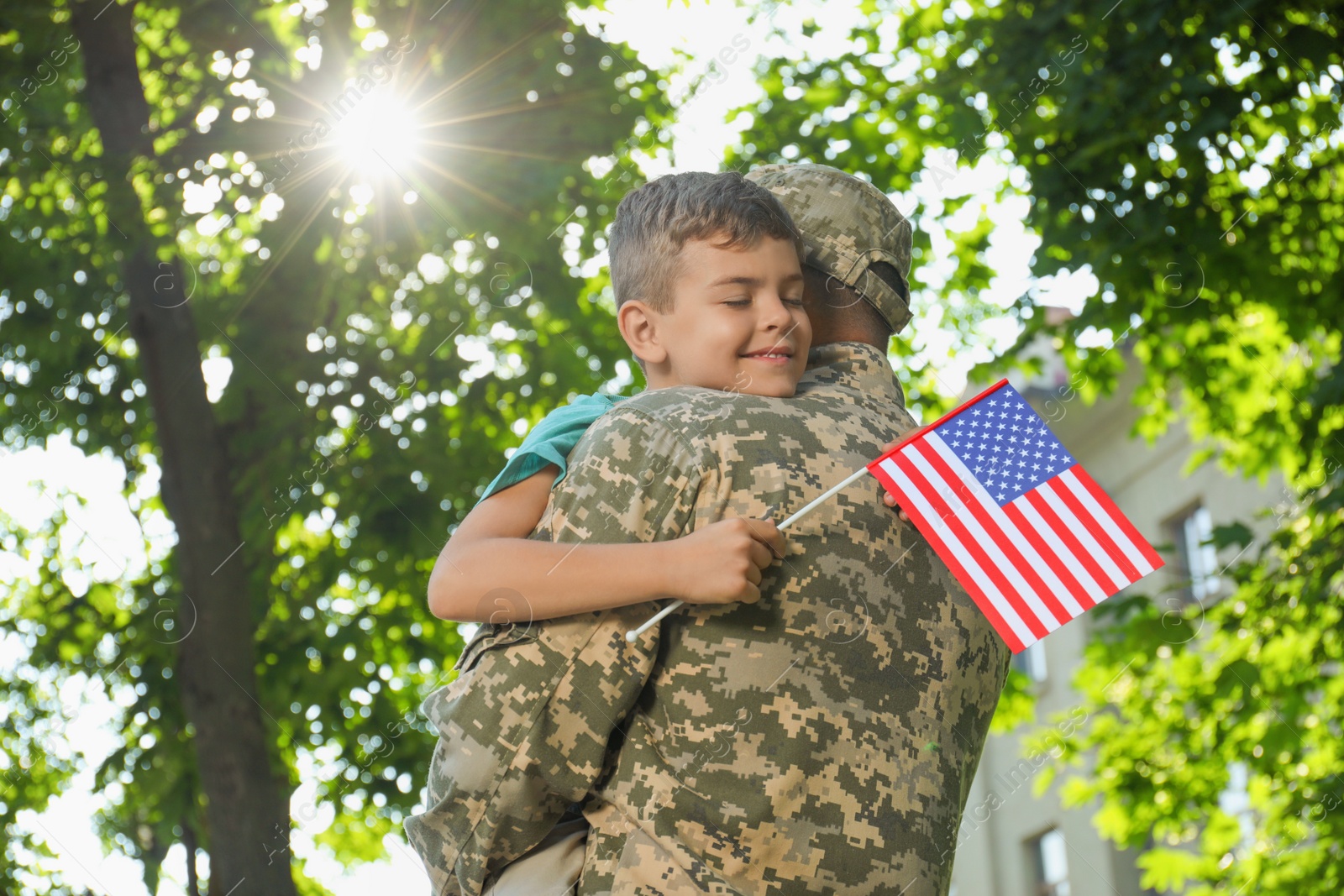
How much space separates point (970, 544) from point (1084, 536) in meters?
0.26

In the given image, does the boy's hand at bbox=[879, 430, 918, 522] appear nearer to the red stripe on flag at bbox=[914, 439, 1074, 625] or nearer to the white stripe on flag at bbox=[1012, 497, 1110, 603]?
the red stripe on flag at bbox=[914, 439, 1074, 625]

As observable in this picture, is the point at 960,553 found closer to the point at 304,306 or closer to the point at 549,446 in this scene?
the point at 549,446

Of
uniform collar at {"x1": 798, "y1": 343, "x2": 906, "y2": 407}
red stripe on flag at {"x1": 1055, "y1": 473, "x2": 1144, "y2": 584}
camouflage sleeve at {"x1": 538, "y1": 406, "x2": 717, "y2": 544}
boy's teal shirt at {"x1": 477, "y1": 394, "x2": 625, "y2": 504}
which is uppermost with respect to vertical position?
boy's teal shirt at {"x1": 477, "y1": 394, "x2": 625, "y2": 504}

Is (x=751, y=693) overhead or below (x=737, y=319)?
below

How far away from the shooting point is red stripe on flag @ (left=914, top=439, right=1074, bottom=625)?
200cm

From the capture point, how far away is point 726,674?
1.72 m

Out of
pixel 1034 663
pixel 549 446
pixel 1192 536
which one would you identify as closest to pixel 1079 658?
pixel 1192 536

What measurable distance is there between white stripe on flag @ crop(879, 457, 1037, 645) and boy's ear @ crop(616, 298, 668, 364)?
0.54m

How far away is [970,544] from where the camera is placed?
6.57ft

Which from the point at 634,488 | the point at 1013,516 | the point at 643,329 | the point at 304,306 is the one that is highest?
the point at 304,306

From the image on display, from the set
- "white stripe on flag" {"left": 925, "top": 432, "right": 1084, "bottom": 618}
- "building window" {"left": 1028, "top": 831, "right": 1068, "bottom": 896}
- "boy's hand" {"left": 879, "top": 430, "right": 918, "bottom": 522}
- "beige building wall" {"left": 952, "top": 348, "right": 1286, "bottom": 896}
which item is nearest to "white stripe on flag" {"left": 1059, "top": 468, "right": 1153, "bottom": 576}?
"white stripe on flag" {"left": 925, "top": 432, "right": 1084, "bottom": 618}

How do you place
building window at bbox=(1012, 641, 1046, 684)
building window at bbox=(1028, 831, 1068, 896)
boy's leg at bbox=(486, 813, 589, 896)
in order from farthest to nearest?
1. building window at bbox=(1012, 641, 1046, 684)
2. building window at bbox=(1028, 831, 1068, 896)
3. boy's leg at bbox=(486, 813, 589, 896)

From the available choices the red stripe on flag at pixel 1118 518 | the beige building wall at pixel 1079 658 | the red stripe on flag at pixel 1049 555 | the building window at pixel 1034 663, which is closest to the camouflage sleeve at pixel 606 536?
the red stripe on flag at pixel 1049 555

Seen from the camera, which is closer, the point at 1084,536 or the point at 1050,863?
the point at 1084,536
